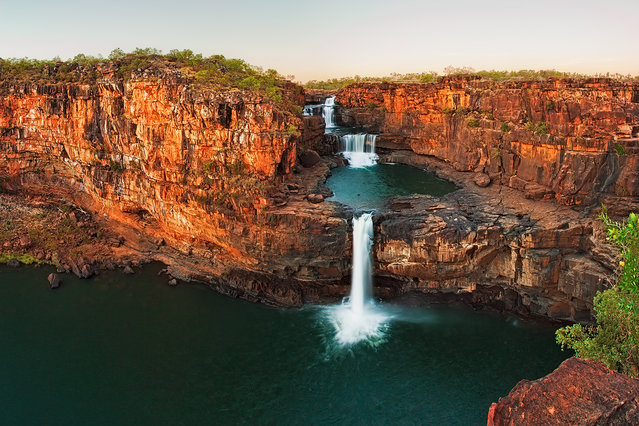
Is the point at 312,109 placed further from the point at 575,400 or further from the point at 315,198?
the point at 575,400

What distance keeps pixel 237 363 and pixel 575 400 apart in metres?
17.2

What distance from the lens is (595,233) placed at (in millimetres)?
22828

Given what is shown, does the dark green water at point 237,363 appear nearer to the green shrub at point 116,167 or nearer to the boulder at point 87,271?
the boulder at point 87,271

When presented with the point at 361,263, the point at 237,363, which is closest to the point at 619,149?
the point at 361,263

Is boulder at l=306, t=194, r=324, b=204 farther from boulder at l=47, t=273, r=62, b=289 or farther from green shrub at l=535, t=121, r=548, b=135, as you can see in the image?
boulder at l=47, t=273, r=62, b=289

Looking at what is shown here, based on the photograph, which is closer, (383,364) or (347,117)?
(383,364)

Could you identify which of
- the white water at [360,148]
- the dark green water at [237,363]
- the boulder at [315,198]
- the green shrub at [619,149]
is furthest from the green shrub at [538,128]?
the white water at [360,148]

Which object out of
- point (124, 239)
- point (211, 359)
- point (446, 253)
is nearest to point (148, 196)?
point (124, 239)

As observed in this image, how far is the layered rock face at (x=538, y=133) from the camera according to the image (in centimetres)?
2438

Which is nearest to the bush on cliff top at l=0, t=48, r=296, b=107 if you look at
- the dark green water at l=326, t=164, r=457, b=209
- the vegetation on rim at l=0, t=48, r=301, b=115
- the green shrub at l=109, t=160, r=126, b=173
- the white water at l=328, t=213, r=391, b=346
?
the vegetation on rim at l=0, t=48, r=301, b=115

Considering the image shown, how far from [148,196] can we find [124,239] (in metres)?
4.77

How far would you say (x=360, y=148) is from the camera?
142ft

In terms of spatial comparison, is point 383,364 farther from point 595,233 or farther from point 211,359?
point 595,233

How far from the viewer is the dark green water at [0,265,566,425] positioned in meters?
18.7
